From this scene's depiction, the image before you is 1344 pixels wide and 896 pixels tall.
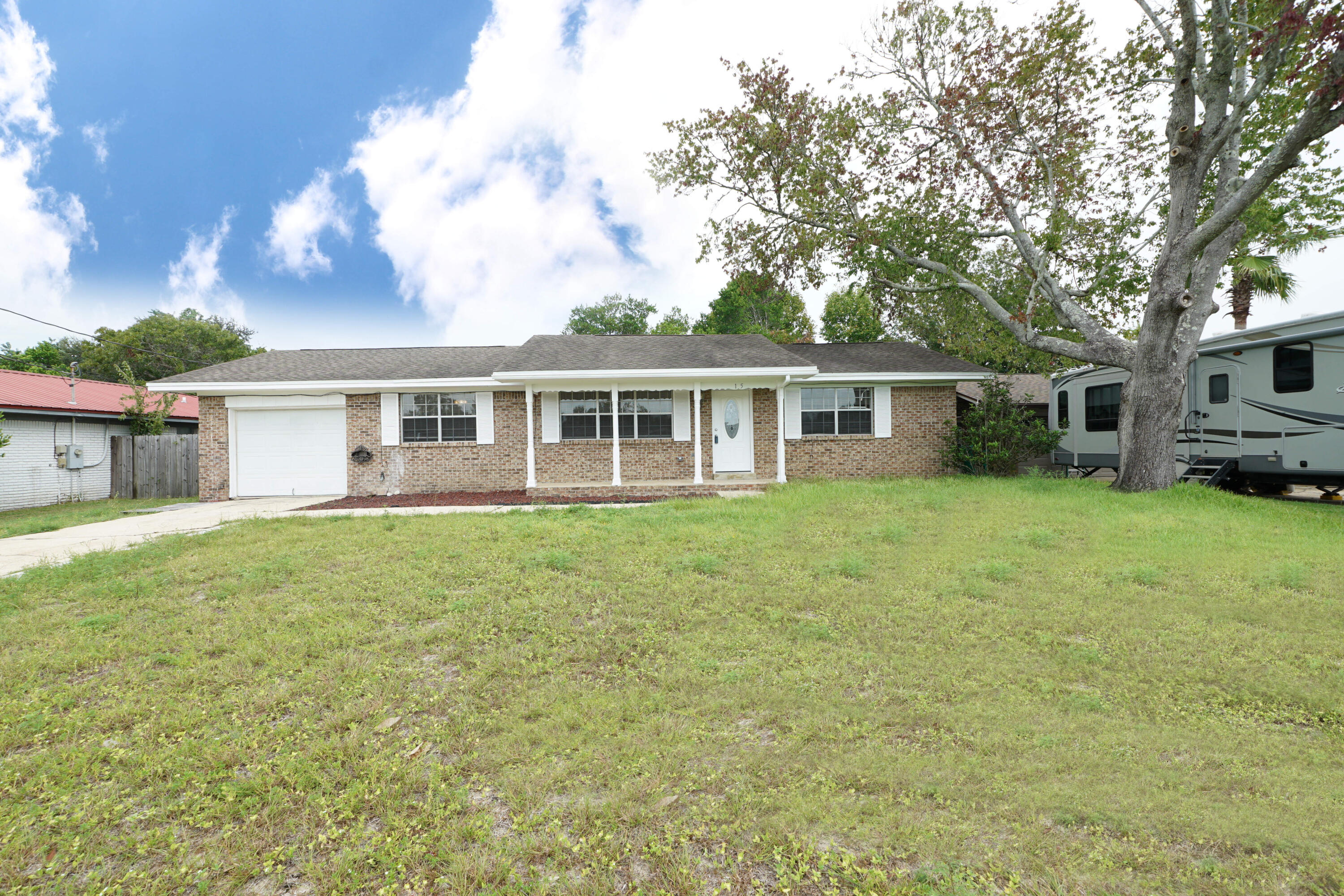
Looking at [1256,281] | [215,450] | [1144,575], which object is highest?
[1256,281]

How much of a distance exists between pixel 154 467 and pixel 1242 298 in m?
30.6

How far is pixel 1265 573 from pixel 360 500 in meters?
14.1

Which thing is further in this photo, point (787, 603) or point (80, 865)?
point (787, 603)

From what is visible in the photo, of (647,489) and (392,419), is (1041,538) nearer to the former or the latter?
(647,489)

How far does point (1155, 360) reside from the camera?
11195mm

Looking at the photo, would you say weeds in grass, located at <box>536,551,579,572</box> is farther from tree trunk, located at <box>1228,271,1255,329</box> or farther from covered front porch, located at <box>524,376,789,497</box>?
tree trunk, located at <box>1228,271,1255,329</box>

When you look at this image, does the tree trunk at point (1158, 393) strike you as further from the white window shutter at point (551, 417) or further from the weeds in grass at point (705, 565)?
the white window shutter at point (551, 417)

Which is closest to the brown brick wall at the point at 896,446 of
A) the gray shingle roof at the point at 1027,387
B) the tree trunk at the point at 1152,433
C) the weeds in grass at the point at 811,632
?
the tree trunk at the point at 1152,433

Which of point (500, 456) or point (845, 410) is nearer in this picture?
point (500, 456)

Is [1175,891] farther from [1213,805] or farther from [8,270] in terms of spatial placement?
[8,270]

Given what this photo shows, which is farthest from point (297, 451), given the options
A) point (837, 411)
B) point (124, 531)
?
point (837, 411)

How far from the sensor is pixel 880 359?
49.8 feet

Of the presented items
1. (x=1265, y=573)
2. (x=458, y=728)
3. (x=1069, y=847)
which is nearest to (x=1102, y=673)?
(x=1069, y=847)

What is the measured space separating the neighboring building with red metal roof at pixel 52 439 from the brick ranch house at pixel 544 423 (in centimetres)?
475
